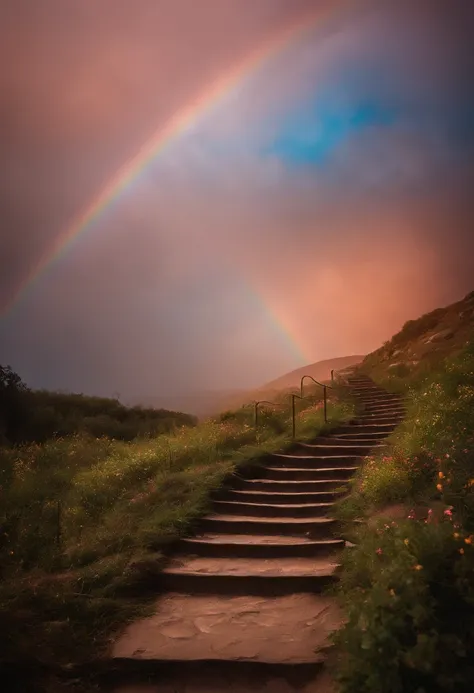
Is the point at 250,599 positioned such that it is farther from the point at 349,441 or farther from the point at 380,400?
the point at 380,400

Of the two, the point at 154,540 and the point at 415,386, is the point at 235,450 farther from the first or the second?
the point at 415,386

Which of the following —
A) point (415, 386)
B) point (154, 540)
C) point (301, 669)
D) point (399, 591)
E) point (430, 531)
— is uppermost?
point (415, 386)

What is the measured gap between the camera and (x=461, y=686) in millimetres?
3484

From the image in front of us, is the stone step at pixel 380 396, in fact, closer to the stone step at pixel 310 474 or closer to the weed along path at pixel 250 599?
the stone step at pixel 310 474

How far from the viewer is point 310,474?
10.5 metres

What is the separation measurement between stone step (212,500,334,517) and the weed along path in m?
0.02

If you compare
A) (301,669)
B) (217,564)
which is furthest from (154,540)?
(301,669)

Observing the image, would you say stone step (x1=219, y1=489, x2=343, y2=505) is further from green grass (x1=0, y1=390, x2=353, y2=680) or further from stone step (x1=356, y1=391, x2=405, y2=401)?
stone step (x1=356, y1=391, x2=405, y2=401)

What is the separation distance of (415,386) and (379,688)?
16.4m

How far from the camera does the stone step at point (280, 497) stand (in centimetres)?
928

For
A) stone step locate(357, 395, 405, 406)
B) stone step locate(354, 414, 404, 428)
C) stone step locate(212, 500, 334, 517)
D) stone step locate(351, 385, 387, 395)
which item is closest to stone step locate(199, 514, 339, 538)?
stone step locate(212, 500, 334, 517)

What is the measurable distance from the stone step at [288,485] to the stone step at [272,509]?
77cm

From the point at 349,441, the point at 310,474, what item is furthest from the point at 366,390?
the point at 310,474

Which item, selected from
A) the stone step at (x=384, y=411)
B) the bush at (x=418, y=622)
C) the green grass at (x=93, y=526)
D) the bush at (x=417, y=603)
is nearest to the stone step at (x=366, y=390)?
the stone step at (x=384, y=411)
